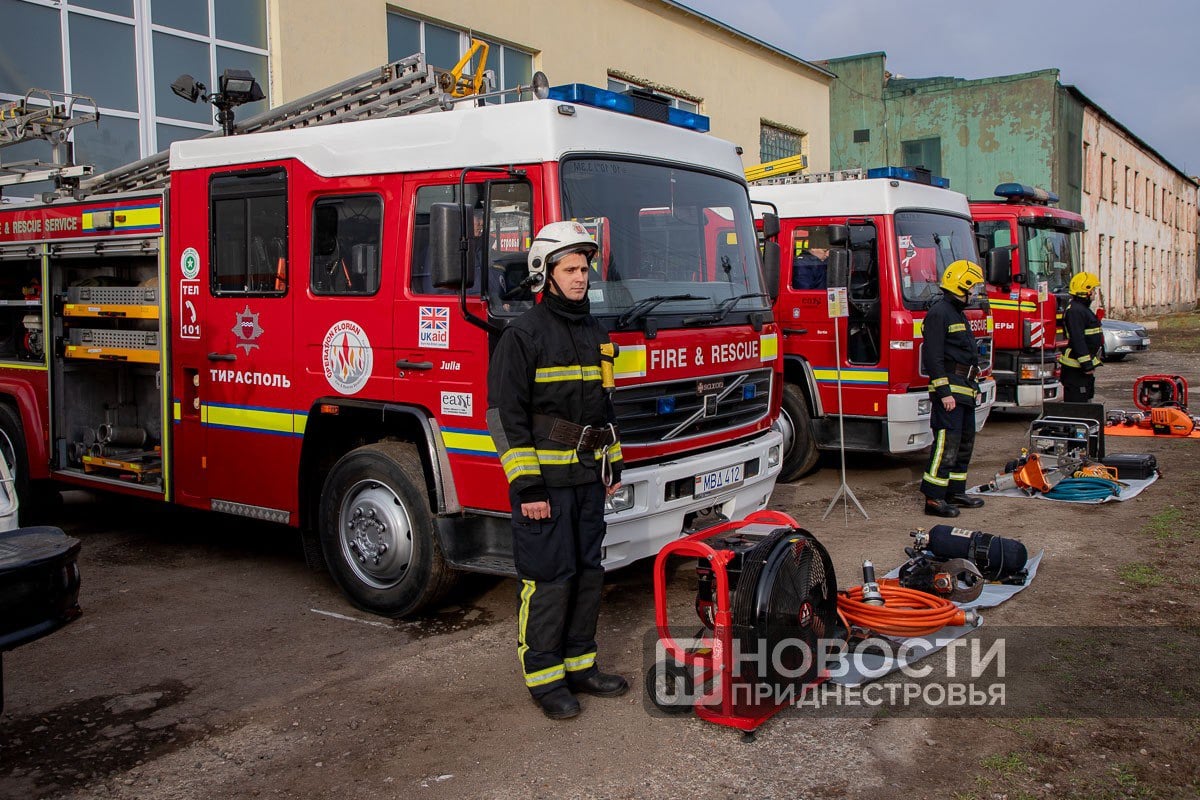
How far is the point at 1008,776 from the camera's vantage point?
3.72 metres

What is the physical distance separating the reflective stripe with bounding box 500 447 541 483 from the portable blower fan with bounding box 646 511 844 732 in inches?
27.1

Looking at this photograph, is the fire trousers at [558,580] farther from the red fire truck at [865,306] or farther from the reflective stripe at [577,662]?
the red fire truck at [865,306]

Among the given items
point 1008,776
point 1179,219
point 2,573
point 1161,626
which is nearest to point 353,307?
point 2,573

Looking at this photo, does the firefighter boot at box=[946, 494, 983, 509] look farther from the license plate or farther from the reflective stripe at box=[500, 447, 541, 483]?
the reflective stripe at box=[500, 447, 541, 483]

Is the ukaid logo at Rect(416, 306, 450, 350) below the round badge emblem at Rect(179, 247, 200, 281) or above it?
below

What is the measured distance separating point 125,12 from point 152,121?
1.19m

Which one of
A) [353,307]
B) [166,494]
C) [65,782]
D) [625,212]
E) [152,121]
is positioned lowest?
[65,782]

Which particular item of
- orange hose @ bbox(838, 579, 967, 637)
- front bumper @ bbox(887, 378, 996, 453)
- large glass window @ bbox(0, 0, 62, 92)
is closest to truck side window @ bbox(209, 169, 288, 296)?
orange hose @ bbox(838, 579, 967, 637)

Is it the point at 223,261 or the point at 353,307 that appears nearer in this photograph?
the point at 353,307

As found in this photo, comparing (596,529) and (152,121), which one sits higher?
(152,121)

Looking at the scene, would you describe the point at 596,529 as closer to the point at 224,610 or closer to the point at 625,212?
the point at 625,212

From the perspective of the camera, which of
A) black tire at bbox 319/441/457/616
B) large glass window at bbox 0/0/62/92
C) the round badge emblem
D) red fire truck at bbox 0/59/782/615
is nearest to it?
red fire truck at bbox 0/59/782/615

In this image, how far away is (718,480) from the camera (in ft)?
18.5

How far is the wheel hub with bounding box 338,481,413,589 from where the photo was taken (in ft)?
A: 18.0
